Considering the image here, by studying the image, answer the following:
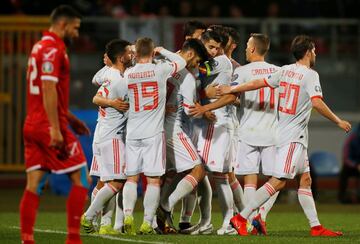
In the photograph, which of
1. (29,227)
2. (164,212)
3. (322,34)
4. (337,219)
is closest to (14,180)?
(322,34)

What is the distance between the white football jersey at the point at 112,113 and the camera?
12.0 metres

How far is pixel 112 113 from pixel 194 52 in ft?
3.94

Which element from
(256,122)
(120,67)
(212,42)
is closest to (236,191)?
(256,122)

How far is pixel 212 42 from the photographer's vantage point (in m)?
12.3

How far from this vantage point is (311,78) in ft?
38.3

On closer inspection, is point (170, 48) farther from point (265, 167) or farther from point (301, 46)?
point (301, 46)

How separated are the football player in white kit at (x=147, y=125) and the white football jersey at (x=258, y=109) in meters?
0.98

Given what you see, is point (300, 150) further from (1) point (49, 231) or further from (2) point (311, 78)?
(1) point (49, 231)

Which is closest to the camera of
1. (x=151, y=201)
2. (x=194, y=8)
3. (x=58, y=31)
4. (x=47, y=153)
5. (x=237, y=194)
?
(x=47, y=153)

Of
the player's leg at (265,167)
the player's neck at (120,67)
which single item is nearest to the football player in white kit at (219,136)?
the player's leg at (265,167)

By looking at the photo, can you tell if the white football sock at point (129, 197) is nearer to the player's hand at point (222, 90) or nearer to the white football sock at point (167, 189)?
the white football sock at point (167, 189)

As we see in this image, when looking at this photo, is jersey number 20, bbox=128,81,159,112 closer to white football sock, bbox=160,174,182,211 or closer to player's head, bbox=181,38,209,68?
player's head, bbox=181,38,209,68

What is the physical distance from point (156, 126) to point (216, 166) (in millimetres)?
952

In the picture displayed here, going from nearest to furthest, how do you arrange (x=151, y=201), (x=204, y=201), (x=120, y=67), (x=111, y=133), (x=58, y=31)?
(x=58, y=31) → (x=151, y=201) → (x=111, y=133) → (x=120, y=67) → (x=204, y=201)
